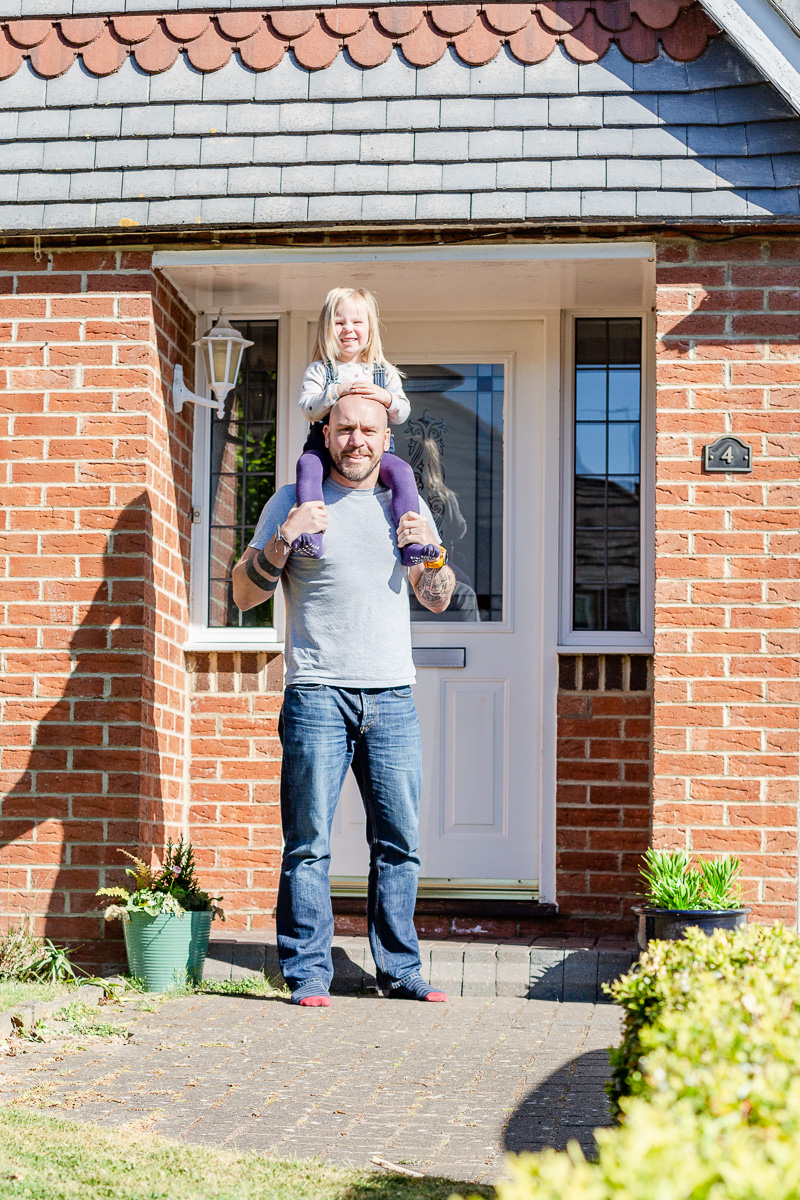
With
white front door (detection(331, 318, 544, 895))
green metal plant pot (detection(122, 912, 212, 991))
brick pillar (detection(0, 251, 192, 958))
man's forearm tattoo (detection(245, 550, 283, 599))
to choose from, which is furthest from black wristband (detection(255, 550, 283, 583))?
white front door (detection(331, 318, 544, 895))

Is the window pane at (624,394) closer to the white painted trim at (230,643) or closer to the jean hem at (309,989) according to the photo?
the white painted trim at (230,643)

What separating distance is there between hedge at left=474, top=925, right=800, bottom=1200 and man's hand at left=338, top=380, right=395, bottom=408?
2723 mm

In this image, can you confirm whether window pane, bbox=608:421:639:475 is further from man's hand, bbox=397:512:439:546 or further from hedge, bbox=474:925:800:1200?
hedge, bbox=474:925:800:1200

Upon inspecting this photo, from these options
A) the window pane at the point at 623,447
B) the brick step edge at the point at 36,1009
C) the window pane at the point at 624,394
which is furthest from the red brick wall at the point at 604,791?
the brick step edge at the point at 36,1009

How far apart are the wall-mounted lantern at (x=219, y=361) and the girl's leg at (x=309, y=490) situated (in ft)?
4.53

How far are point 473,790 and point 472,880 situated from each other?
0.41 meters

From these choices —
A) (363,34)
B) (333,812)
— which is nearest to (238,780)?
(333,812)

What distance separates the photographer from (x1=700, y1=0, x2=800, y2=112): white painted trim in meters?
5.54

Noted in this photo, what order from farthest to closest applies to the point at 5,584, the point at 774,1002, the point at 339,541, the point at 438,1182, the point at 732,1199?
the point at 5,584, the point at 339,541, the point at 438,1182, the point at 774,1002, the point at 732,1199

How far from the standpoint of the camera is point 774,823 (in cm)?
551

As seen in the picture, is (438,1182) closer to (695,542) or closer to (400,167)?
(695,542)

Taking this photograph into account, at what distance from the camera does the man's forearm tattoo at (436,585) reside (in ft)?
17.1

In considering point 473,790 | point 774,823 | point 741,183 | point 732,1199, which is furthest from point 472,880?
point 732,1199

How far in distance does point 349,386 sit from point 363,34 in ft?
5.99
